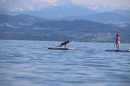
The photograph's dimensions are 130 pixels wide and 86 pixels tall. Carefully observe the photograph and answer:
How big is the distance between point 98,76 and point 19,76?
7.45m

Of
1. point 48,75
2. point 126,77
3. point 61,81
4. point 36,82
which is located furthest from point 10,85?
point 126,77

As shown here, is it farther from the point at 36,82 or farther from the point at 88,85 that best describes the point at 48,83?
the point at 88,85

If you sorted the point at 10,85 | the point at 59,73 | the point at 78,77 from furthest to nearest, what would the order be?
the point at 59,73 < the point at 78,77 < the point at 10,85

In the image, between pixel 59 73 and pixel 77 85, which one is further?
pixel 59 73

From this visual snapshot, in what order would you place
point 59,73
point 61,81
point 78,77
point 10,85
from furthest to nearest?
point 59,73, point 78,77, point 61,81, point 10,85

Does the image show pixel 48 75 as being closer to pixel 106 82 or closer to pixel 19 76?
pixel 19 76

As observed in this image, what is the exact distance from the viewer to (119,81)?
3250 cm

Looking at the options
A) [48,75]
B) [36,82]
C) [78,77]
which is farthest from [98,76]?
[36,82]

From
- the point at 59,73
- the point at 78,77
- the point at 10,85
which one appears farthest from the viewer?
the point at 59,73

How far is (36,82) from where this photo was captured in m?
30.8

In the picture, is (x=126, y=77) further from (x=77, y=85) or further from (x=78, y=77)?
(x=77, y=85)

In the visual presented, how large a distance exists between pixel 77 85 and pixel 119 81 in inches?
186

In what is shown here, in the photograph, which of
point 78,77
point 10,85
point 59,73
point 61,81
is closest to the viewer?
point 10,85

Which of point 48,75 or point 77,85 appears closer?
point 77,85
